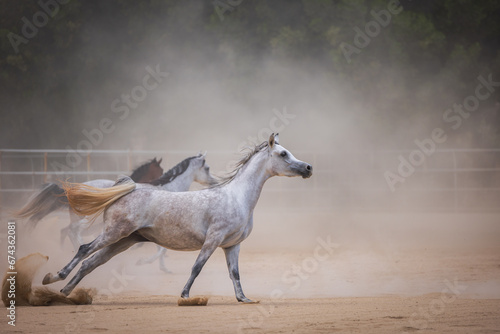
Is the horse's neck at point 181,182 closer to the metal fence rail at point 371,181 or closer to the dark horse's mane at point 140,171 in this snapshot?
the dark horse's mane at point 140,171

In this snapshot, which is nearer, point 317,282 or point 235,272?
point 235,272

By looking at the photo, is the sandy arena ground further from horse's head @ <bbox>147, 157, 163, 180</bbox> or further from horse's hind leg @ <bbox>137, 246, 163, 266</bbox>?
horse's head @ <bbox>147, 157, 163, 180</bbox>

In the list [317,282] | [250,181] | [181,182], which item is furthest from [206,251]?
[181,182]

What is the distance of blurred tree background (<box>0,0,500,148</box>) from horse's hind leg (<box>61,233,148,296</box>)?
1657 cm

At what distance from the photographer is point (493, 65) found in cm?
2200

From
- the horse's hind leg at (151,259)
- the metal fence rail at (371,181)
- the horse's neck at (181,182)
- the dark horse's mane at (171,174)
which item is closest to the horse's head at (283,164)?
the dark horse's mane at (171,174)

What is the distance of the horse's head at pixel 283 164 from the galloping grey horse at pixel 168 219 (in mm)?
60

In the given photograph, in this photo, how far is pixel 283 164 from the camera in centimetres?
714

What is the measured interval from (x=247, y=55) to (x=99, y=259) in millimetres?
18206

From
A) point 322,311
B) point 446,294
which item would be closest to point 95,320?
point 322,311

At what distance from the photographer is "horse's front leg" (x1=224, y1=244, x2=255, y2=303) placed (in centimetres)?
682

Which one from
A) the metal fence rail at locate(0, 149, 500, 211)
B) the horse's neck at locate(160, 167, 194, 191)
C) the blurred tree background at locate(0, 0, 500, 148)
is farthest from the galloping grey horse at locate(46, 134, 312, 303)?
the blurred tree background at locate(0, 0, 500, 148)

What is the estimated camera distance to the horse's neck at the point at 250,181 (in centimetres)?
702

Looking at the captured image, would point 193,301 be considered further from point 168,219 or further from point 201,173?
point 201,173
